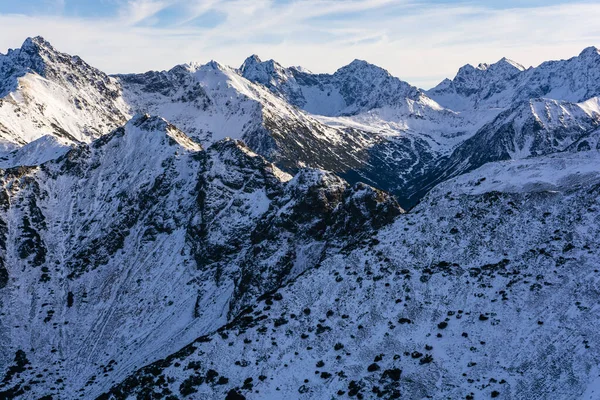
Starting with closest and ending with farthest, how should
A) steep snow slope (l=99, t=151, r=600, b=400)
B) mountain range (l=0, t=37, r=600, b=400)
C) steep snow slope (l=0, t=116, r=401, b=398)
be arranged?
1. steep snow slope (l=99, t=151, r=600, b=400)
2. mountain range (l=0, t=37, r=600, b=400)
3. steep snow slope (l=0, t=116, r=401, b=398)

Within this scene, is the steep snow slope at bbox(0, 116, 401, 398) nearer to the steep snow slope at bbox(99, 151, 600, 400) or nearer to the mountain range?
the mountain range

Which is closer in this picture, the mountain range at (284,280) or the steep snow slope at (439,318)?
the steep snow slope at (439,318)

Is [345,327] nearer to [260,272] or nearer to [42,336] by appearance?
[260,272]

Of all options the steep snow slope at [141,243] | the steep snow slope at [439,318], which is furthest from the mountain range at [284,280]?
the steep snow slope at [141,243]

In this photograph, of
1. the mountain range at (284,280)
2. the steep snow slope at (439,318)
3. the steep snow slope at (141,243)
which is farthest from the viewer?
the steep snow slope at (141,243)

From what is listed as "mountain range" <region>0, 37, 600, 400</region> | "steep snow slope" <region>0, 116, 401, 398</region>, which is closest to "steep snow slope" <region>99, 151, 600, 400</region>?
"mountain range" <region>0, 37, 600, 400</region>

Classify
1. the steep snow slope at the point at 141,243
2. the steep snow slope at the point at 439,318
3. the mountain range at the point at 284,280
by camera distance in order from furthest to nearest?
the steep snow slope at the point at 141,243 < the mountain range at the point at 284,280 < the steep snow slope at the point at 439,318

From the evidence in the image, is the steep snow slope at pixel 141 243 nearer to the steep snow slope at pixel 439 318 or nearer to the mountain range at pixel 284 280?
the mountain range at pixel 284 280

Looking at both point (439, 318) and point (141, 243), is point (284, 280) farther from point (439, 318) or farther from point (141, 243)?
point (141, 243)
